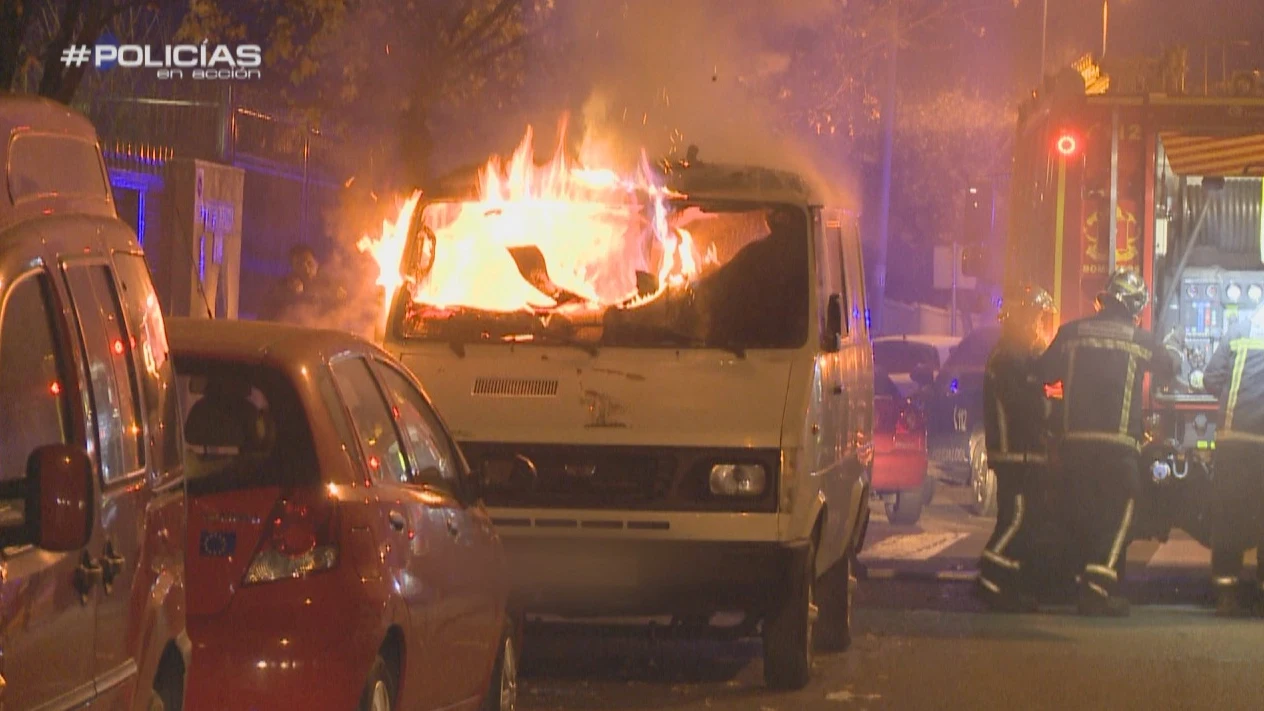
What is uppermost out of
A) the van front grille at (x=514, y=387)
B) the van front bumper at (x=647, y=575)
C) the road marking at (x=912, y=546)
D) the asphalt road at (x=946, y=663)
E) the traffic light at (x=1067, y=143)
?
the traffic light at (x=1067, y=143)

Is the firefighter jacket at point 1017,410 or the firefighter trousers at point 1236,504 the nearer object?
the firefighter trousers at point 1236,504

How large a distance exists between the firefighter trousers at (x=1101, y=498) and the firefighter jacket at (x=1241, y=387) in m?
0.57

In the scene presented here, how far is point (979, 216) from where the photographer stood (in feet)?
53.6

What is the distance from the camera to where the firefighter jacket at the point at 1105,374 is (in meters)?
11.4

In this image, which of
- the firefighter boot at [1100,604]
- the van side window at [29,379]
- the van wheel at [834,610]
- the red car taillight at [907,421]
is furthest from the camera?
the red car taillight at [907,421]

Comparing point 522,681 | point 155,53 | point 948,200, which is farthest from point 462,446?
point 948,200

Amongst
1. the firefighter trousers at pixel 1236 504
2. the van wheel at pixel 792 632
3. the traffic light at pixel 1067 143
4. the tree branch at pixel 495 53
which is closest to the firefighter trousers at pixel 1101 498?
the firefighter trousers at pixel 1236 504

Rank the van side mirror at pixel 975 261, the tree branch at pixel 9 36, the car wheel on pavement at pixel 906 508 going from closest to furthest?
the tree branch at pixel 9 36, the car wheel on pavement at pixel 906 508, the van side mirror at pixel 975 261

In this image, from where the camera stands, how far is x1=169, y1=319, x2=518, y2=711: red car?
5.50 m

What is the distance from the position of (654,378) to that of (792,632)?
1230mm

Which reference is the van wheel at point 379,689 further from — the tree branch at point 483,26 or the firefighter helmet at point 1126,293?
the tree branch at point 483,26

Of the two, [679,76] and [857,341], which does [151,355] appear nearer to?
[857,341]

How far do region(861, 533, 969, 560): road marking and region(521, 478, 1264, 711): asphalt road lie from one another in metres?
1.53

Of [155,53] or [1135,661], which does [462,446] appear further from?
[155,53]
